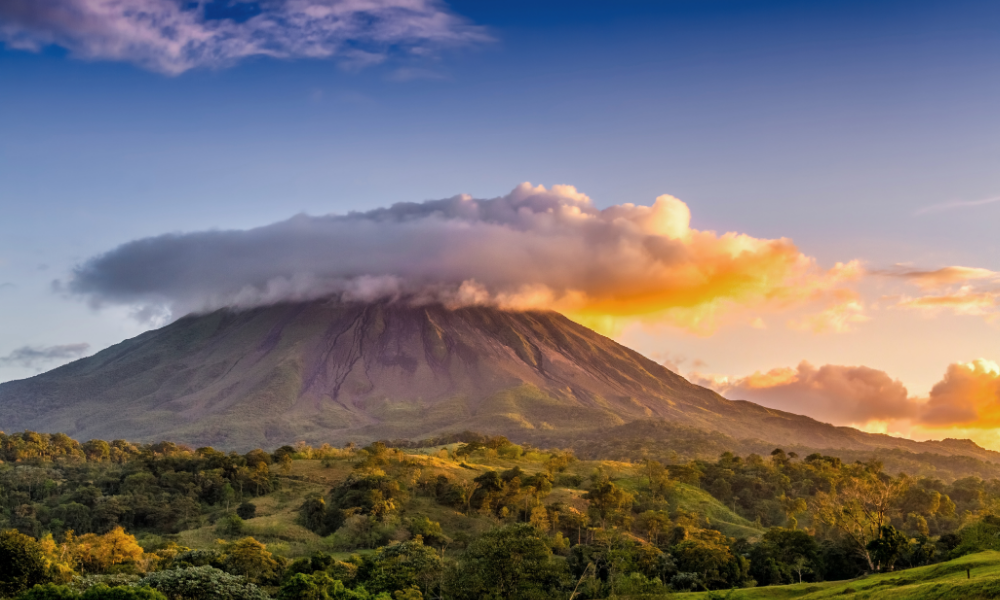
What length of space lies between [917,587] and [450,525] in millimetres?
58251

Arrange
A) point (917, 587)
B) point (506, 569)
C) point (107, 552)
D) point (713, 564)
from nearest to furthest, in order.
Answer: point (917, 587) → point (506, 569) → point (107, 552) → point (713, 564)

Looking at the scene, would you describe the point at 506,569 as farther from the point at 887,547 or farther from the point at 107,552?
the point at 107,552

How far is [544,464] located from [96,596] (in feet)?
300

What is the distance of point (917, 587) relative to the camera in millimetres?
39656

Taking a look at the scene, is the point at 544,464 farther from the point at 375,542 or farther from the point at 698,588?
the point at 698,588

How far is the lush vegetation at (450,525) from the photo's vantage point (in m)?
55.6

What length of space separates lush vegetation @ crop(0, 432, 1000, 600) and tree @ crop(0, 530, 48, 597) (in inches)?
3.9

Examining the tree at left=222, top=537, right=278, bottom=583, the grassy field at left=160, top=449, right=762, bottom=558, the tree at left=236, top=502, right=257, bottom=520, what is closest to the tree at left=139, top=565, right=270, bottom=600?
the tree at left=222, top=537, right=278, bottom=583

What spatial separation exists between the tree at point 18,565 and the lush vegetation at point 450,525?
0.10 meters

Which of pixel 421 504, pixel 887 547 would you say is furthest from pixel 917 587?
pixel 421 504

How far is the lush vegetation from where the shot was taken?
182 feet

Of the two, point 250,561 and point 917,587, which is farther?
point 250,561

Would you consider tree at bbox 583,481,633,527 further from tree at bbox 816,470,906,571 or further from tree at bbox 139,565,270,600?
tree at bbox 139,565,270,600

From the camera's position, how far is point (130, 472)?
340 feet
